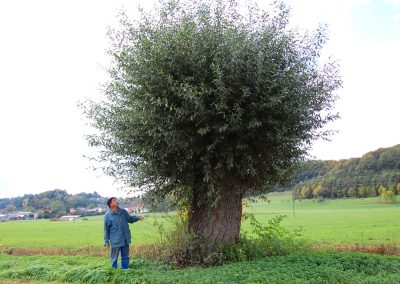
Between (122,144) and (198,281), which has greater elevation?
(122,144)

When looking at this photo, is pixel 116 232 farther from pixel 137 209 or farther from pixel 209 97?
pixel 209 97

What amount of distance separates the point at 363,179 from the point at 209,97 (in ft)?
297

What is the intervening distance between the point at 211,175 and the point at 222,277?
366 centimetres

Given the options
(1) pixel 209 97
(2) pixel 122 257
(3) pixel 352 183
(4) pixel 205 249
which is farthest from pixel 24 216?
(1) pixel 209 97

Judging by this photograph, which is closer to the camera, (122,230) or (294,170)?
(122,230)

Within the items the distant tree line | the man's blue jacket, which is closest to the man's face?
the man's blue jacket

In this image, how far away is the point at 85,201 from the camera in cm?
7119

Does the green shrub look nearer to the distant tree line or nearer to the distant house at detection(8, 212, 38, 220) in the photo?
the distant tree line

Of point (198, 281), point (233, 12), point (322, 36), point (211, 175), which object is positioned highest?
point (233, 12)

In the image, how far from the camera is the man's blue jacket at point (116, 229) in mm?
13291

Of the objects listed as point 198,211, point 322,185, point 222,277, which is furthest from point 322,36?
point 322,185

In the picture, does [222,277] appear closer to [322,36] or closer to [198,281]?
[198,281]

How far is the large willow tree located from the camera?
39.5 feet

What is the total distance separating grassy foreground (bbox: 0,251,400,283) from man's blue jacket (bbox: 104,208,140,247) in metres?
0.88
